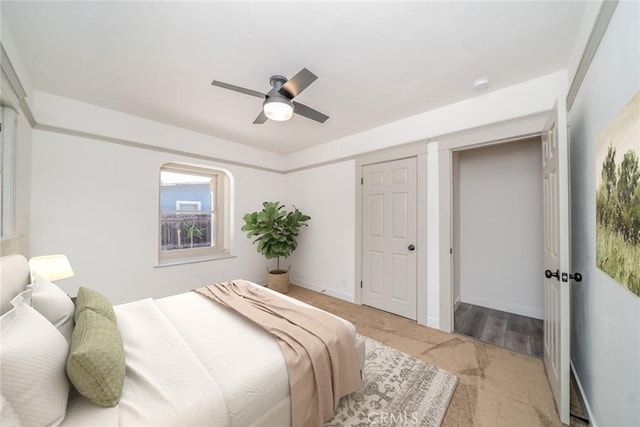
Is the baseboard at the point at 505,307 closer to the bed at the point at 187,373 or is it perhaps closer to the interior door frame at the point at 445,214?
the interior door frame at the point at 445,214

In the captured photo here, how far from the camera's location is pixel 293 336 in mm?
1453

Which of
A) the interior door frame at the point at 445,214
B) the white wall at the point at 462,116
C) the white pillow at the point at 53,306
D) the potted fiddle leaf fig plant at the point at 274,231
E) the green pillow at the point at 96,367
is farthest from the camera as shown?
the potted fiddle leaf fig plant at the point at 274,231

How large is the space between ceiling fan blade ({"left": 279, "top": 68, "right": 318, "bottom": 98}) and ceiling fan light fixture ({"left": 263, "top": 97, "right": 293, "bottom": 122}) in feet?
0.20

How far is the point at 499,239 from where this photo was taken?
3.29 m

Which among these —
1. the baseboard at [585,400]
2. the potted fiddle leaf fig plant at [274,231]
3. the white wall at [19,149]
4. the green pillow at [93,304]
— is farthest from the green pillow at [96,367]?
the potted fiddle leaf fig plant at [274,231]

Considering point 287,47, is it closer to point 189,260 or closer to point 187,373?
point 187,373

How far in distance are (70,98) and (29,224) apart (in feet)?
4.51

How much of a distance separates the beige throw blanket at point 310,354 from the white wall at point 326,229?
1901mm

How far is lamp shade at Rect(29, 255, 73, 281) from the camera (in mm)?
1784

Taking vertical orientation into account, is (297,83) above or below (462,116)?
below

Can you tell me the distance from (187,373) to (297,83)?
191 cm

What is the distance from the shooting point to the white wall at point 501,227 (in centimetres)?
304

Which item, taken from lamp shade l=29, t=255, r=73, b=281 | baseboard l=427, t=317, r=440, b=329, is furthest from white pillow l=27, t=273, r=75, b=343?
baseboard l=427, t=317, r=440, b=329

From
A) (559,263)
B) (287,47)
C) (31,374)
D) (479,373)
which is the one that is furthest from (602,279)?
(31,374)
